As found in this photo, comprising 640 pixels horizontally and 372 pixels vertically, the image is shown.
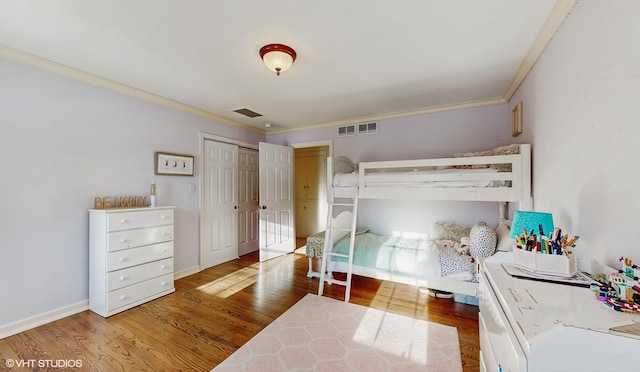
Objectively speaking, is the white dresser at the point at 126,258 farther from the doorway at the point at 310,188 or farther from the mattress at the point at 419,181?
the doorway at the point at 310,188

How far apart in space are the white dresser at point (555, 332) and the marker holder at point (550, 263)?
0.12 meters

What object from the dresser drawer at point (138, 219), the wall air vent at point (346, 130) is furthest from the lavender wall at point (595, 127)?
the dresser drawer at point (138, 219)

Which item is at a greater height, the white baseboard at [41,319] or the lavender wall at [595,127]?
the lavender wall at [595,127]

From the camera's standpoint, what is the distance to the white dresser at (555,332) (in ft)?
1.90

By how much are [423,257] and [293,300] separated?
1472 millimetres

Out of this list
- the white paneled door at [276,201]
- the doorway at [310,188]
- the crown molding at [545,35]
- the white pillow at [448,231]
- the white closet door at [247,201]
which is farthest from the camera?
the doorway at [310,188]

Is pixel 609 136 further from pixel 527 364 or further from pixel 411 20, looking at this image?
pixel 411 20

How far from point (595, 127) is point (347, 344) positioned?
6.74 feet

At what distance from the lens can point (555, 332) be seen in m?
0.59

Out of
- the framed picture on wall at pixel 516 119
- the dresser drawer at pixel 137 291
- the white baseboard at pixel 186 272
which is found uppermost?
the framed picture on wall at pixel 516 119

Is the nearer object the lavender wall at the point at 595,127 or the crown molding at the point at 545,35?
the lavender wall at the point at 595,127

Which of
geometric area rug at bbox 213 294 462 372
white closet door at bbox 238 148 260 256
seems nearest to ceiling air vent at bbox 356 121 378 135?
white closet door at bbox 238 148 260 256

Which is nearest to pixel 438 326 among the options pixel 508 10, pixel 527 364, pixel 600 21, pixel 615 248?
pixel 615 248

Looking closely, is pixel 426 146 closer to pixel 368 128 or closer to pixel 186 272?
pixel 368 128
